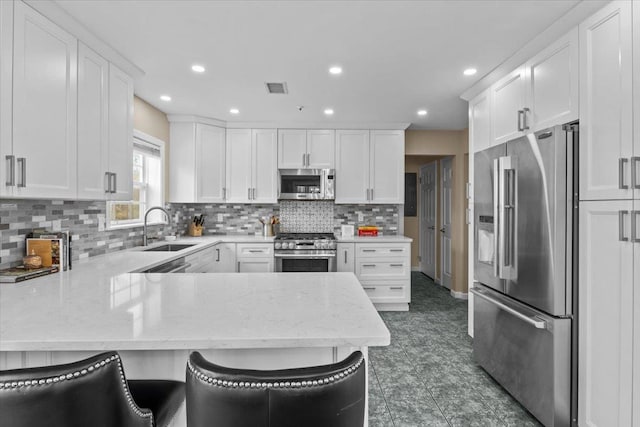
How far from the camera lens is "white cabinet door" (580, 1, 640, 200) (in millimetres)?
1635

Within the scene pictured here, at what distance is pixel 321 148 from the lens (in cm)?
464

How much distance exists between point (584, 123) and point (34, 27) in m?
3.01

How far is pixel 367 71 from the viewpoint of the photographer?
9.47 feet

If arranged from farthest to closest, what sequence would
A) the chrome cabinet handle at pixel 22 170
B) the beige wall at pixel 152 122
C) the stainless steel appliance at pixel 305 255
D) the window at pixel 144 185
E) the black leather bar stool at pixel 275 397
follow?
the stainless steel appliance at pixel 305 255
the beige wall at pixel 152 122
the window at pixel 144 185
the chrome cabinet handle at pixel 22 170
the black leather bar stool at pixel 275 397

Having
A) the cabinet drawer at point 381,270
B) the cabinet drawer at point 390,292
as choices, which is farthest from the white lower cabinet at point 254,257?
the cabinet drawer at point 390,292

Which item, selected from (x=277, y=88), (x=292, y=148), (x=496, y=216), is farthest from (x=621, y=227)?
(x=292, y=148)

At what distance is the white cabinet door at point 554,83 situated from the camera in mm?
2002

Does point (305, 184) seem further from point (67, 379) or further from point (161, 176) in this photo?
point (67, 379)

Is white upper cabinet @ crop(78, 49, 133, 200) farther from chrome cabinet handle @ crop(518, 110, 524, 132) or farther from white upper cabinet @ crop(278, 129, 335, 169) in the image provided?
chrome cabinet handle @ crop(518, 110, 524, 132)

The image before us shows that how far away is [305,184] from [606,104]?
331 cm

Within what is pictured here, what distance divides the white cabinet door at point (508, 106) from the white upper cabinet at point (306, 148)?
7.25 ft

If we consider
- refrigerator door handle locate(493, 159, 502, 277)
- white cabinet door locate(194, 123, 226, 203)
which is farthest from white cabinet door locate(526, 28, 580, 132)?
white cabinet door locate(194, 123, 226, 203)

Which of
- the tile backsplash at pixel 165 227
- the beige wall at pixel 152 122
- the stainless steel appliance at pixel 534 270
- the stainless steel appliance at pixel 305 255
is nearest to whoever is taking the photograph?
the stainless steel appliance at pixel 534 270

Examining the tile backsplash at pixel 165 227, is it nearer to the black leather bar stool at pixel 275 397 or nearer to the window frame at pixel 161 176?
the window frame at pixel 161 176
